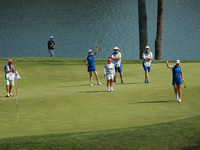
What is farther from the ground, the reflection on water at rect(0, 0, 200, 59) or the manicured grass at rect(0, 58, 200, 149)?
the reflection on water at rect(0, 0, 200, 59)

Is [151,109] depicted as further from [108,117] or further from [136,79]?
[136,79]

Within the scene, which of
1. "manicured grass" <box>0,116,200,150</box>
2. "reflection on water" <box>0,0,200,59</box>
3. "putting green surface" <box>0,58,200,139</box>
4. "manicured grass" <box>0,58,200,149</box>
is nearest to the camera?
"manicured grass" <box>0,116,200,150</box>

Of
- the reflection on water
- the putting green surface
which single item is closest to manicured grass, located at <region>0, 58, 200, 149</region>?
the putting green surface

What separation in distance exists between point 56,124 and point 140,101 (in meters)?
5.30

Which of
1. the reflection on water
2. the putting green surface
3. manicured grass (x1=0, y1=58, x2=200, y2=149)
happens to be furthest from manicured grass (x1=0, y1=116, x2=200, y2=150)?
the reflection on water

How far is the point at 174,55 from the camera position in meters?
57.4

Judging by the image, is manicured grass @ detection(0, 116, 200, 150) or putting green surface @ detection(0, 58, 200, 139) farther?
putting green surface @ detection(0, 58, 200, 139)

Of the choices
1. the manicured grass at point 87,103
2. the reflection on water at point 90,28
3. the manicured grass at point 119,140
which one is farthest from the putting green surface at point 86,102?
the reflection on water at point 90,28

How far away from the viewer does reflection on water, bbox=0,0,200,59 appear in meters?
57.9

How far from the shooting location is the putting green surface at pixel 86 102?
14867 mm

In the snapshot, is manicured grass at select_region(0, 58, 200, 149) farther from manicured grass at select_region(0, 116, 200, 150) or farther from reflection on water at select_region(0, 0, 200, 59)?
reflection on water at select_region(0, 0, 200, 59)

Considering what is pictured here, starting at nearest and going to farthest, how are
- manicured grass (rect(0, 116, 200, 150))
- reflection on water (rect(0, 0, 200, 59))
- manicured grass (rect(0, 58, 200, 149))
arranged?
manicured grass (rect(0, 116, 200, 150)) < manicured grass (rect(0, 58, 200, 149)) < reflection on water (rect(0, 0, 200, 59))

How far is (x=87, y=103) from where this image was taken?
61.3ft

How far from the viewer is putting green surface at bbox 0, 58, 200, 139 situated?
14867 millimetres
